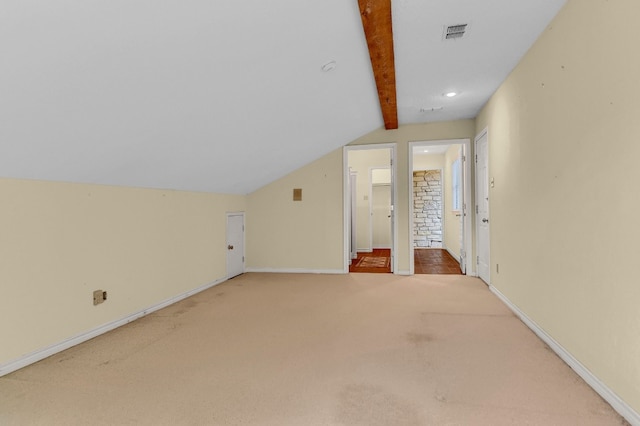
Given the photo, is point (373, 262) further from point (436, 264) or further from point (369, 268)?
point (436, 264)

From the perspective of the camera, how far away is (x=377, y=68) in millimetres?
2754

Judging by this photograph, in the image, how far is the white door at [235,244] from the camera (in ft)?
15.2

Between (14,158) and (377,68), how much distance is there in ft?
8.53

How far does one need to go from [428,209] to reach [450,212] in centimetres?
152

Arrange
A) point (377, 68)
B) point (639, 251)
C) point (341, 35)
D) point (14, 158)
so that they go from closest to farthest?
point (639, 251) < point (14, 158) < point (341, 35) < point (377, 68)

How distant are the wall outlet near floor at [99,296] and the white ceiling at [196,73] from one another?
0.89m

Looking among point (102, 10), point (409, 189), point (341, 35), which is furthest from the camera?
point (409, 189)

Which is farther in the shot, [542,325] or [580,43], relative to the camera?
[542,325]

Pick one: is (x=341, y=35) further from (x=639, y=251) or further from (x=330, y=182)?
(x=330, y=182)

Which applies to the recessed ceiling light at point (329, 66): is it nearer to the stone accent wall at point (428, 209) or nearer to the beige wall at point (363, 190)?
the beige wall at point (363, 190)

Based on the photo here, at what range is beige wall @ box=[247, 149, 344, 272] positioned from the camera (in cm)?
495

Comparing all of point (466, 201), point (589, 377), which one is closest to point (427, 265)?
point (466, 201)

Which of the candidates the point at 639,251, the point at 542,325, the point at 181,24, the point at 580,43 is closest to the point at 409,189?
the point at 542,325

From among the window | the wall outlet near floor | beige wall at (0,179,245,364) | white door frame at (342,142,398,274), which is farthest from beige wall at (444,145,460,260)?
the wall outlet near floor
